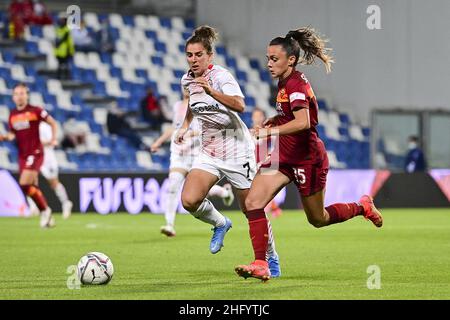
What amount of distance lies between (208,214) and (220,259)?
35.5 inches

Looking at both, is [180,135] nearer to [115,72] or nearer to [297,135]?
[297,135]

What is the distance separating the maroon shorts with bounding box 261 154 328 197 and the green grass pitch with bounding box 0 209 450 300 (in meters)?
0.78

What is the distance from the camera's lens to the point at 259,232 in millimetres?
8469

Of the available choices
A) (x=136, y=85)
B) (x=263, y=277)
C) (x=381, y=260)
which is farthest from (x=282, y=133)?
(x=136, y=85)

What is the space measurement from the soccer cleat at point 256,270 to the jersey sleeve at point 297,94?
4.16 feet

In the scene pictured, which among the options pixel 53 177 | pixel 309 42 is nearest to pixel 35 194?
pixel 53 177

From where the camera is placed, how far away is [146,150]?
81.1 ft

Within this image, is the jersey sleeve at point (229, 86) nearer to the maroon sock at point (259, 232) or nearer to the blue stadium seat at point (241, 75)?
the maroon sock at point (259, 232)

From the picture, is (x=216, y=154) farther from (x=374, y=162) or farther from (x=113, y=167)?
(x=374, y=162)

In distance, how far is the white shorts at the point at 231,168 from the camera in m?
9.77

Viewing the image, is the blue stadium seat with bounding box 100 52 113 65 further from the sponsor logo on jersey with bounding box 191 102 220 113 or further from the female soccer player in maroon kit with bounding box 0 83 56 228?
the sponsor logo on jersey with bounding box 191 102 220 113

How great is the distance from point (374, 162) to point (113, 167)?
680 cm

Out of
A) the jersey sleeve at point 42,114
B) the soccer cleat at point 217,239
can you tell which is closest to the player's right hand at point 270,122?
the soccer cleat at point 217,239

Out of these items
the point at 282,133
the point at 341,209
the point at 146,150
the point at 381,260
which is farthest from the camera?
the point at 146,150
